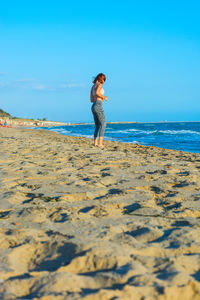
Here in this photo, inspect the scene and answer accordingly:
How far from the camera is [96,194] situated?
2.81 m

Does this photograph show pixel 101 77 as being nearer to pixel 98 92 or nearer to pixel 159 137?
pixel 98 92

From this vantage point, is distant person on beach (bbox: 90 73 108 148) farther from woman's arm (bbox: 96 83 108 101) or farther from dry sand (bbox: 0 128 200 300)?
dry sand (bbox: 0 128 200 300)

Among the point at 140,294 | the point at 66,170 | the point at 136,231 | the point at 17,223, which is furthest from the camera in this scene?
the point at 66,170

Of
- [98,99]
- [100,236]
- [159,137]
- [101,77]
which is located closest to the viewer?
A: [100,236]

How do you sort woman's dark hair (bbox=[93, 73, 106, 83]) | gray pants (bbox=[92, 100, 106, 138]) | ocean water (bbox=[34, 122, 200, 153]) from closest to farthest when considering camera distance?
woman's dark hair (bbox=[93, 73, 106, 83]) < gray pants (bbox=[92, 100, 106, 138]) < ocean water (bbox=[34, 122, 200, 153])

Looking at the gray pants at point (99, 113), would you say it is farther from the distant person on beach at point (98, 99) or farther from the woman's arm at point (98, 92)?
the woman's arm at point (98, 92)

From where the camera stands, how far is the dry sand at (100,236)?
129cm

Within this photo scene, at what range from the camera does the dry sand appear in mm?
1294

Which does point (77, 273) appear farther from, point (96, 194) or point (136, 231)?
point (96, 194)

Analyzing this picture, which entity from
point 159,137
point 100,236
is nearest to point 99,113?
point 100,236

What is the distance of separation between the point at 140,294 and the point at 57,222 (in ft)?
3.46

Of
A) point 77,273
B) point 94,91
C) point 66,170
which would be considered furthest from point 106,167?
point 94,91

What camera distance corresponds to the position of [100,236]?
1.85 metres

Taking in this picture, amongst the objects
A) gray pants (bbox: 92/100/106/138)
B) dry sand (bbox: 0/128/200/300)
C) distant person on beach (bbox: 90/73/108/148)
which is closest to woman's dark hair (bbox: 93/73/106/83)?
distant person on beach (bbox: 90/73/108/148)
